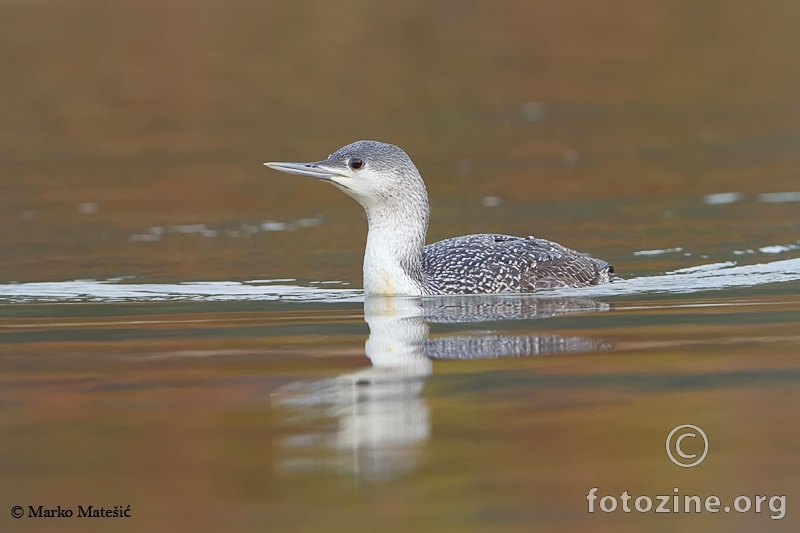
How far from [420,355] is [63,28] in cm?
2497

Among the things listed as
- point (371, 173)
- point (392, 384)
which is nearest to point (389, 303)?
point (371, 173)

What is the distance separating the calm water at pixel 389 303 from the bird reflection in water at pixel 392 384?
0.02 meters

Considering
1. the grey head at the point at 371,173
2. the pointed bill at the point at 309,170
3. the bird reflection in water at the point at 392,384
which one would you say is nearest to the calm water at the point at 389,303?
the bird reflection in water at the point at 392,384

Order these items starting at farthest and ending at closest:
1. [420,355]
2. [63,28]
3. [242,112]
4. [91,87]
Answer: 1. [63,28]
2. [91,87]
3. [242,112]
4. [420,355]

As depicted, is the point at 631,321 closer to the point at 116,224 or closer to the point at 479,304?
the point at 479,304

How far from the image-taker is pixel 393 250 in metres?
9.50

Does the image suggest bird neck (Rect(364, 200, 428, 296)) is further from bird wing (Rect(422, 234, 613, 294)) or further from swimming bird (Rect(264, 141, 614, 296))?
bird wing (Rect(422, 234, 613, 294))

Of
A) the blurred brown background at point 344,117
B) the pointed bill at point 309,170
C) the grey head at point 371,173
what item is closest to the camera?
the pointed bill at point 309,170

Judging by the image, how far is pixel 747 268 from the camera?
10688 millimetres

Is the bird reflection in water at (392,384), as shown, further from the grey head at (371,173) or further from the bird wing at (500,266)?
the grey head at (371,173)

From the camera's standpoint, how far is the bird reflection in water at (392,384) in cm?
581

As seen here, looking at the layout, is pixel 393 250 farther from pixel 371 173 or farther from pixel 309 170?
pixel 309 170

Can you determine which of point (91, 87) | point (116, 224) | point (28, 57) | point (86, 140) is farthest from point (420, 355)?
point (28, 57)

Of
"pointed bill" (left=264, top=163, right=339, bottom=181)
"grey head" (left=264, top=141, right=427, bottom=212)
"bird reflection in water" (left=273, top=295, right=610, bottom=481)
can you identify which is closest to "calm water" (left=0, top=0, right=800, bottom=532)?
"bird reflection in water" (left=273, top=295, right=610, bottom=481)
